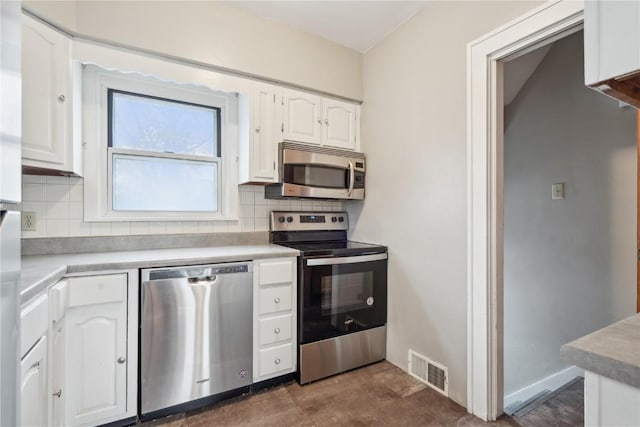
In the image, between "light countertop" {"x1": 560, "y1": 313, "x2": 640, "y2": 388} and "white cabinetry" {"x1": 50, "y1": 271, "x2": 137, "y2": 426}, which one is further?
"white cabinetry" {"x1": 50, "y1": 271, "x2": 137, "y2": 426}

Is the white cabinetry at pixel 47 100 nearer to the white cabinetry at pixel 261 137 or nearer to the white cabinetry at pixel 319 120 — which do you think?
the white cabinetry at pixel 261 137

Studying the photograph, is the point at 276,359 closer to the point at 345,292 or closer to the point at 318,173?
the point at 345,292

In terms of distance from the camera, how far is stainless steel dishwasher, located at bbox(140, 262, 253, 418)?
1.63 metres

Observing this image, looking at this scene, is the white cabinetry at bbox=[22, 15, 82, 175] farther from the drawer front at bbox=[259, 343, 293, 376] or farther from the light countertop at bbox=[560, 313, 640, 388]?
the light countertop at bbox=[560, 313, 640, 388]

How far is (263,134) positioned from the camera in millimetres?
2275

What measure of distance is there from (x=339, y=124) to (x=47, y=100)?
191 cm

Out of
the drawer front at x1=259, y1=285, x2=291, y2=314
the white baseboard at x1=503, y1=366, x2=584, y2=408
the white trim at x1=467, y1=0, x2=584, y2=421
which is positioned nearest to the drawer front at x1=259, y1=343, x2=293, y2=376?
the drawer front at x1=259, y1=285, x2=291, y2=314

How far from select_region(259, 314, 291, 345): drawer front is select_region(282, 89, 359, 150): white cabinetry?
4.45ft

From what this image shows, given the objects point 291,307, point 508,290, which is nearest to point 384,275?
point 291,307

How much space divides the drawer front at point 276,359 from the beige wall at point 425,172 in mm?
831

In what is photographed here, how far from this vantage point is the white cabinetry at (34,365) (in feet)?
3.22

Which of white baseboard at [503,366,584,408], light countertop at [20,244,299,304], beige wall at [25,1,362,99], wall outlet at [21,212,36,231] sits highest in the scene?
beige wall at [25,1,362,99]

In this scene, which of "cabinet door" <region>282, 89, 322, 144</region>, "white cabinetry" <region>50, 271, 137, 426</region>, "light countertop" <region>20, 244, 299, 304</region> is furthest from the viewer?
"cabinet door" <region>282, 89, 322, 144</region>

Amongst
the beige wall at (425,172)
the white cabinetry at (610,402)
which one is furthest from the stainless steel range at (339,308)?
the white cabinetry at (610,402)
